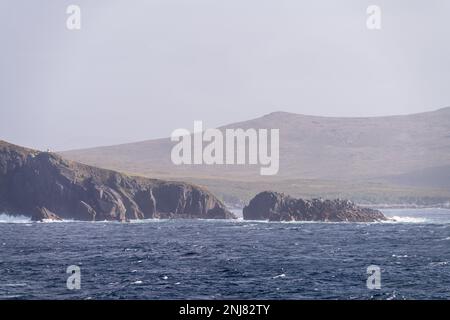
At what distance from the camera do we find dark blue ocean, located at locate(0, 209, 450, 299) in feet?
245

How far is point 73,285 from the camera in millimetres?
75562

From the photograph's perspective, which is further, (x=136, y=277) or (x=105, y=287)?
(x=136, y=277)

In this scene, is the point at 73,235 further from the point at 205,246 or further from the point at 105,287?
the point at 105,287

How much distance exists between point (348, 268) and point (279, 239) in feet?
155

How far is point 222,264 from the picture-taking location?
9769cm

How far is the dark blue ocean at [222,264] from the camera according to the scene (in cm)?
7469

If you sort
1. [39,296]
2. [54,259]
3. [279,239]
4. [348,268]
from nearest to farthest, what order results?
[39,296], [348,268], [54,259], [279,239]

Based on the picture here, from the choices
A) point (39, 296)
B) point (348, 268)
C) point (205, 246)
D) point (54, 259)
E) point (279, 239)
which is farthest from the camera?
point (279, 239)

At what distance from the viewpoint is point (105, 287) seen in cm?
7681

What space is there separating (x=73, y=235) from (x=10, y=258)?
42448mm
